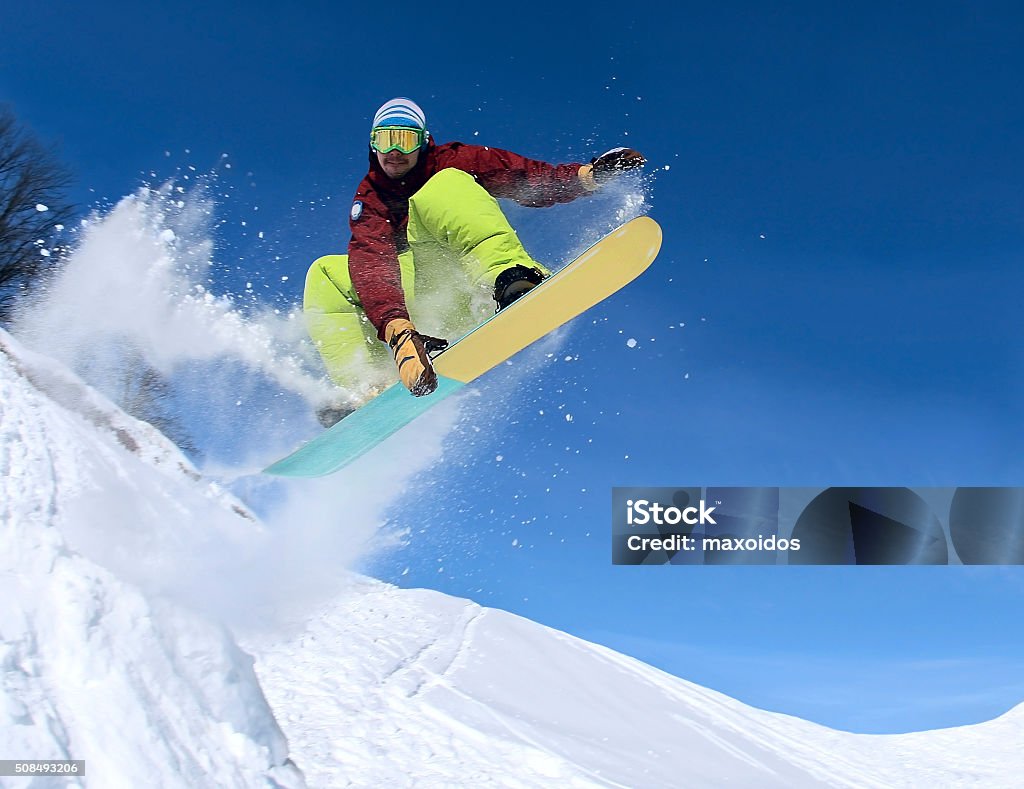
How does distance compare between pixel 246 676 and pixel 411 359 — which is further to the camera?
pixel 411 359

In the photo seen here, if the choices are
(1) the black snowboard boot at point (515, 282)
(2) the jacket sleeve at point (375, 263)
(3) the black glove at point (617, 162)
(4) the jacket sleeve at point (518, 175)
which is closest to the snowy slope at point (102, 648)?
(2) the jacket sleeve at point (375, 263)

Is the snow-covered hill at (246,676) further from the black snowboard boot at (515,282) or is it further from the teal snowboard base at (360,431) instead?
the black snowboard boot at (515,282)

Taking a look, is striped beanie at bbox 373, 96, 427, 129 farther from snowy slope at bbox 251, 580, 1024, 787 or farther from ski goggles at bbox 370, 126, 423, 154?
snowy slope at bbox 251, 580, 1024, 787

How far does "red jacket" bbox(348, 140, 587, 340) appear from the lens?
509 cm

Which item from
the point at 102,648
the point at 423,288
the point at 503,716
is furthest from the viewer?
the point at 503,716

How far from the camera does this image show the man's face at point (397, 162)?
5.15 meters

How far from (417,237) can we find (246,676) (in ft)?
9.62

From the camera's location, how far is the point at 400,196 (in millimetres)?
5355

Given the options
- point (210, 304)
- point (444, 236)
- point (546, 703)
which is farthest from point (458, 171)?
point (546, 703)

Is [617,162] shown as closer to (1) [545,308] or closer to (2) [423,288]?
(1) [545,308]

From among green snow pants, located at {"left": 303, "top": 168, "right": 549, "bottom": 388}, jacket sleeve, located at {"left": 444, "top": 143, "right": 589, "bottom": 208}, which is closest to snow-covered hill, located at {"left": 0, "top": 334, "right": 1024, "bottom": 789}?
green snow pants, located at {"left": 303, "top": 168, "right": 549, "bottom": 388}

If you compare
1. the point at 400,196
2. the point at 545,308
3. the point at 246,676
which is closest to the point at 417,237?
the point at 400,196

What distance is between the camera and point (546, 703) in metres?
11.6

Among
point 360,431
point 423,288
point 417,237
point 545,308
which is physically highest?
point 417,237
